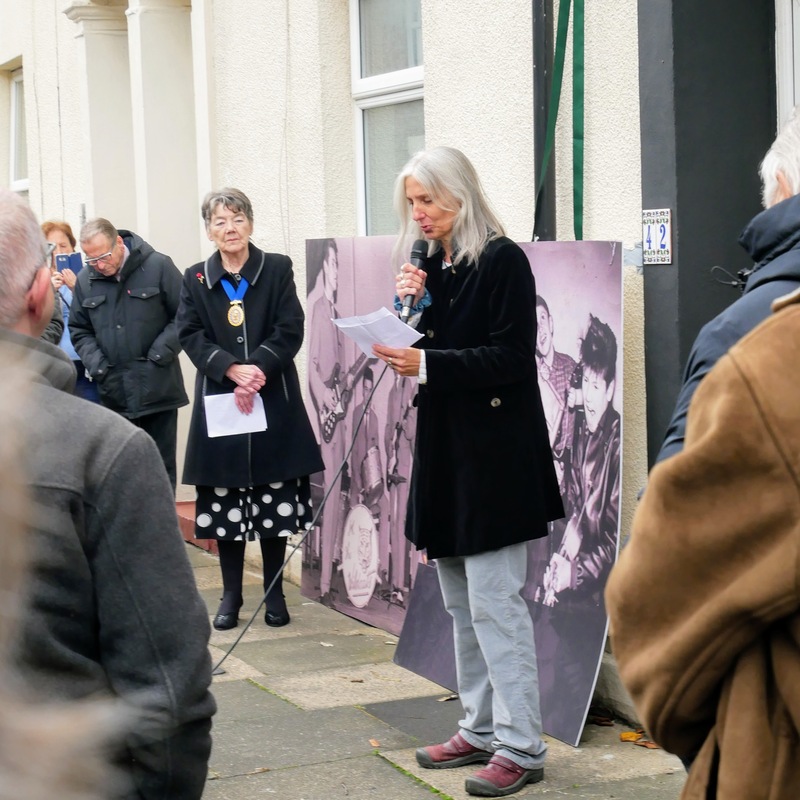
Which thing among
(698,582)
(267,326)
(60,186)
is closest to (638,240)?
(267,326)

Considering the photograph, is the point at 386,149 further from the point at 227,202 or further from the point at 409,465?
the point at 409,465

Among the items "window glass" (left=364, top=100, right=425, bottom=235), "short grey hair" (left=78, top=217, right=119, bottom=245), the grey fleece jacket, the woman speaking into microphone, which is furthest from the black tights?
the grey fleece jacket

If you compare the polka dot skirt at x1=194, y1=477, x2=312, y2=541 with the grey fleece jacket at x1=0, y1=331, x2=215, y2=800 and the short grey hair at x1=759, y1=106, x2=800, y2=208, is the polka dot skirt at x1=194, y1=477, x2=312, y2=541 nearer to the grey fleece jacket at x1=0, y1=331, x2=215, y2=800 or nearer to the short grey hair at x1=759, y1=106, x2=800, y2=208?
the short grey hair at x1=759, y1=106, x2=800, y2=208

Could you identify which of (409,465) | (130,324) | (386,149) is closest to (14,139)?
(130,324)

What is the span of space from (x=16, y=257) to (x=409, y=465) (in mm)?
4418

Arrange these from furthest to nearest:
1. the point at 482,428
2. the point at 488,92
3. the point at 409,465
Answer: the point at 409,465 < the point at 488,92 < the point at 482,428

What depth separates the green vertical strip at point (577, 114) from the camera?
526 cm

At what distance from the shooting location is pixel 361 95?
759 cm

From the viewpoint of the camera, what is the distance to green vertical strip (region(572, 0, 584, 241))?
5262 millimetres

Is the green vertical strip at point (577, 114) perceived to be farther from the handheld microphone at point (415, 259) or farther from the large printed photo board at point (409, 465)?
the handheld microphone at point (415, 259)

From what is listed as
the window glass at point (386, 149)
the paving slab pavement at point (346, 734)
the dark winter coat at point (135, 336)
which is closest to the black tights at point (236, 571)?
the paving slab pavement at point (346, 734)

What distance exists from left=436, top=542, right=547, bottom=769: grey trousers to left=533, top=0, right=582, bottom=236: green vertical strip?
1.65m

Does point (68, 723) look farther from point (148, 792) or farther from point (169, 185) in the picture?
point (169, 185)

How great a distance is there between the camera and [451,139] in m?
6.29
